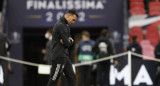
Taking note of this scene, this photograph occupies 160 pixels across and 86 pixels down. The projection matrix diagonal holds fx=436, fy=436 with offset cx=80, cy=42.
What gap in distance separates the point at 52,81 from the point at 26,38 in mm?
10500

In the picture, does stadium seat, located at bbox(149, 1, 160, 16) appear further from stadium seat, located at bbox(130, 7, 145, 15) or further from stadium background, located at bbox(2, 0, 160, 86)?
stadium background, located at bbox(2, 0, 160, 86)

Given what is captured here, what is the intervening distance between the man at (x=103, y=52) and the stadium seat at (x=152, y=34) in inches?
145

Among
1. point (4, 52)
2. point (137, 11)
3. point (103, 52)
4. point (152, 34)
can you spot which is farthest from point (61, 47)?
point (137, 11)

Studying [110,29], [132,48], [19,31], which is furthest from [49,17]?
[132,48]

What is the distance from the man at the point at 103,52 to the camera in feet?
45.5

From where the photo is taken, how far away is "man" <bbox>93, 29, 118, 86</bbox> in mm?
13867

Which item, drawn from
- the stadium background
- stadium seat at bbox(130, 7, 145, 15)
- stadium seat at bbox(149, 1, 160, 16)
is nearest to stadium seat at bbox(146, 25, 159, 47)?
the stadium background

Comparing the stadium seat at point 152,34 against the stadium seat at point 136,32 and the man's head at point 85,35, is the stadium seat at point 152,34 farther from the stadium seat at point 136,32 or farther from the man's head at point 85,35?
the man's head at point 85,35

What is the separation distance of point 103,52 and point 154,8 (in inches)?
183

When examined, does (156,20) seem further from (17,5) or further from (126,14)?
(17,5)

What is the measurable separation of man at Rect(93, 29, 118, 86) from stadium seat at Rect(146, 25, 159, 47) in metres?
3.68

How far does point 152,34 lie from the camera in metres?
17.2

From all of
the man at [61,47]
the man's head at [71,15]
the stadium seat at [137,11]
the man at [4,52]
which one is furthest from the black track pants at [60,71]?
the stadium seat at [137,11]

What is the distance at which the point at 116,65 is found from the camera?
13.5 meters
